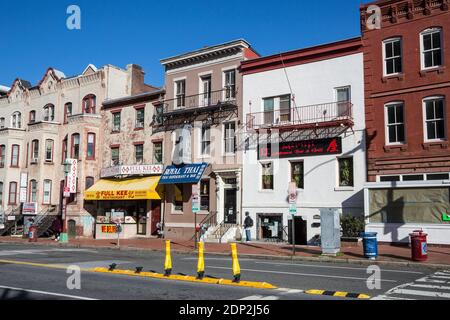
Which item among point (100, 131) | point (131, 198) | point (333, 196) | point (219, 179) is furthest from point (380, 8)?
point (100, 131)

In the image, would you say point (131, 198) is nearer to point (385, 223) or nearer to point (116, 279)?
point (385, 223)

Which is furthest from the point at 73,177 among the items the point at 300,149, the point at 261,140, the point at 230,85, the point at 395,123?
the point at 395,123

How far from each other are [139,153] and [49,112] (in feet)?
36.8

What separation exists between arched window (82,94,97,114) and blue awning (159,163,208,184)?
976 centimetres

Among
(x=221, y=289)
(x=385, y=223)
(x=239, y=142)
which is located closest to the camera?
(x=221, y=289)

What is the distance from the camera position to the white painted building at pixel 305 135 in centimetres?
2419

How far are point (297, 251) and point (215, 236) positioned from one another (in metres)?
7.18

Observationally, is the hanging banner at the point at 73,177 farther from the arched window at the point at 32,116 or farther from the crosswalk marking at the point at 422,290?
the crosswalk marking at the point at 422,290

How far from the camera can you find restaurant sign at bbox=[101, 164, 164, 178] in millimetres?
30969

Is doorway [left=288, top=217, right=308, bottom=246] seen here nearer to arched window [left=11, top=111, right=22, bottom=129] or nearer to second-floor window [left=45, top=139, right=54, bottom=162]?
second-floor window [left=45, top=139, right=54, bottom=162]

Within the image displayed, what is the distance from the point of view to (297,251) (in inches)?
821

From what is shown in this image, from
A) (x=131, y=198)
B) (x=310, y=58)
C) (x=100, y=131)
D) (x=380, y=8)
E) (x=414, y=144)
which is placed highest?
(x=380, y=8)

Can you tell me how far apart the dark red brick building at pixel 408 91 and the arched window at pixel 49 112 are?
86.1 ft

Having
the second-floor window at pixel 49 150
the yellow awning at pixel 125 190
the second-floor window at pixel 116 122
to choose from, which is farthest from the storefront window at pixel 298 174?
the second-floor window at pixel 49 150
